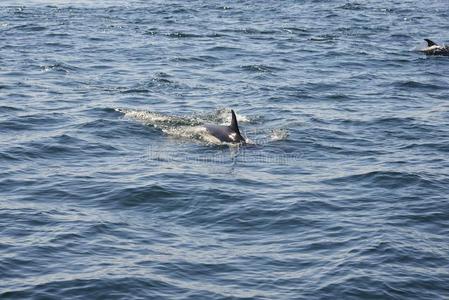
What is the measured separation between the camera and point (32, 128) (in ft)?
82.3

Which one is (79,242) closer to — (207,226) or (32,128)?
(207,226)

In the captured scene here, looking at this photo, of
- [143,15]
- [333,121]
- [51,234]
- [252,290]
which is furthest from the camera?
[143,15]

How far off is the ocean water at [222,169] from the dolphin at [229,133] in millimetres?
301

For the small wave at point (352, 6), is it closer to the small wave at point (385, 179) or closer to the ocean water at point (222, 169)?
the ocean water at point (222, 169)

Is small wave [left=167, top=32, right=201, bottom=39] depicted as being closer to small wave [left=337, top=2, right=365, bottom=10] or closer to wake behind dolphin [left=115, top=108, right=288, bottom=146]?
small wave [left=337, top=2, right=365, bottom=10]

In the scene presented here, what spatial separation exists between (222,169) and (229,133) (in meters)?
2.19

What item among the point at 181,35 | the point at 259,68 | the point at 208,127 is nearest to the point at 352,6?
the point at 181,35

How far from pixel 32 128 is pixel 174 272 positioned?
37.0 ft

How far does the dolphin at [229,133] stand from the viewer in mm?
23125

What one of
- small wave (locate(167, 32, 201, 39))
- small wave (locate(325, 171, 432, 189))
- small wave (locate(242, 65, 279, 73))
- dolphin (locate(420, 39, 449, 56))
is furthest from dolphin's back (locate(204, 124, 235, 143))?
small wave (locate(167, 32, 201, 39))

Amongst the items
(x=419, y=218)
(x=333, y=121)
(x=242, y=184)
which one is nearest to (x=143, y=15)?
(x=333, y=121)

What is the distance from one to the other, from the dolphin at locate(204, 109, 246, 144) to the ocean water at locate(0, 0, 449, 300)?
0.30 meters

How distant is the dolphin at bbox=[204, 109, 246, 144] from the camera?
2312 cm

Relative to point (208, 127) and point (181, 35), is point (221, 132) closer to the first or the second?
point (208, 127)
